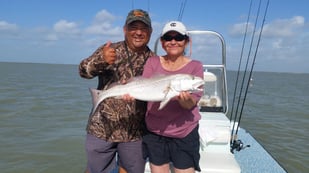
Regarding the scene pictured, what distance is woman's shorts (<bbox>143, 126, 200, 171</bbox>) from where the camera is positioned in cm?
296

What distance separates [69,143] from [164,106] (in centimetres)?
661

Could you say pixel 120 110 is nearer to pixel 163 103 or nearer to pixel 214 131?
pixel 163 103

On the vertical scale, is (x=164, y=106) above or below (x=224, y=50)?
below

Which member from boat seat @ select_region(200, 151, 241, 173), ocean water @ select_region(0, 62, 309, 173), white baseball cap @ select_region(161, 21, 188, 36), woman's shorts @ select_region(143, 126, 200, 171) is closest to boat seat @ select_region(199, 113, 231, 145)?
boat seat @ select_region(200, 151, 241, 173)

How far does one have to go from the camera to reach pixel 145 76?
9.78ft

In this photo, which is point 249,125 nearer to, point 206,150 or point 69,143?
point 69,143

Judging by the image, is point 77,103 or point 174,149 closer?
point 174,149

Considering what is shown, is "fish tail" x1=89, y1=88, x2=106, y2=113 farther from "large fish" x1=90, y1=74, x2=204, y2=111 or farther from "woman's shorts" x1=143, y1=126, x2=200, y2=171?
"woman's shorts" x1=143, y1=126, x2=200, y2=171

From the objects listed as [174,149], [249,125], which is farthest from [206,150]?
[249,125]

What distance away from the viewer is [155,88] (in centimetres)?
289

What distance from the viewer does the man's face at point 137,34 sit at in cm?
312

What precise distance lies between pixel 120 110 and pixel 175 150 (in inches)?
30.2

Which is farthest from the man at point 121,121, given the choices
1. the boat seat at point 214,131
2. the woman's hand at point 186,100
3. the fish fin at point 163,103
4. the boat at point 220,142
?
the boat seat at point 214,131

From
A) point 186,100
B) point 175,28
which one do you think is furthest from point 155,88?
point 175,28
